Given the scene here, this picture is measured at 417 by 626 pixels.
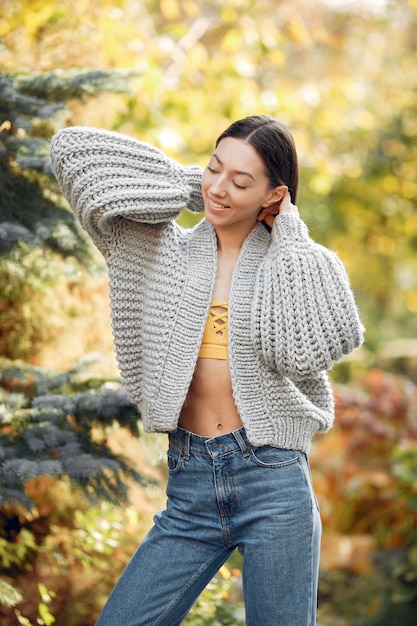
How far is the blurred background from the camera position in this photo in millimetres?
2727

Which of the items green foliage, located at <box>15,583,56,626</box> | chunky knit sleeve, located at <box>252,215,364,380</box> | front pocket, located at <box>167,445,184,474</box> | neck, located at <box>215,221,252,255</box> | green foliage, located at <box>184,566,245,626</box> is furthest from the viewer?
green foliage, located at <box>184,566,245,626</box>

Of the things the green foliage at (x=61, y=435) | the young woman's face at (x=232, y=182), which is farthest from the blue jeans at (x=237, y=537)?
the young woman's face at (x=232, y=182)

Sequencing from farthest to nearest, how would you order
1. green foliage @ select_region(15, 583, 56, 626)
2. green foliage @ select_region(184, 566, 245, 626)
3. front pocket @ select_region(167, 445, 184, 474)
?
green foliage @ select_region(184, 566, 245, 626)
green foliage @ select_region(15, 583, 56, 626)
front pocket @ select_region(167, 445, 184, 474)

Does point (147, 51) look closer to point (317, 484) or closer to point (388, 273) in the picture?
point (317, 484)

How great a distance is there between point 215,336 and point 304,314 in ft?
0.90

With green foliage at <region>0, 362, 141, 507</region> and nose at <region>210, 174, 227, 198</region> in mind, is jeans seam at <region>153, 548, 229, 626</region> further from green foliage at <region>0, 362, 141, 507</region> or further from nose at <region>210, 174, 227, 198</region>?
nose at <region>210, 174, 227, 198</region>

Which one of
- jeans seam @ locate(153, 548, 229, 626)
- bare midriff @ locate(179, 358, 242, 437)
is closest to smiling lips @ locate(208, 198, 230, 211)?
bare midriff @ locate(179, 358, 242, 437)

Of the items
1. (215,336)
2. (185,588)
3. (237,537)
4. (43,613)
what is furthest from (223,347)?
(43,613)

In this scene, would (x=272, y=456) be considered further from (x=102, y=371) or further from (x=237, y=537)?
(x=102, y=371)

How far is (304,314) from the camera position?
209cm

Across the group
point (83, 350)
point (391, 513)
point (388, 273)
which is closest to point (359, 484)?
point (391, 513)

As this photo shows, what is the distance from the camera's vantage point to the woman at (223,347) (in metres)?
2.11

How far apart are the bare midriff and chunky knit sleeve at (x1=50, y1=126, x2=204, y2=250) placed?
1.47 feet

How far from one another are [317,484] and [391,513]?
20.9 inches
